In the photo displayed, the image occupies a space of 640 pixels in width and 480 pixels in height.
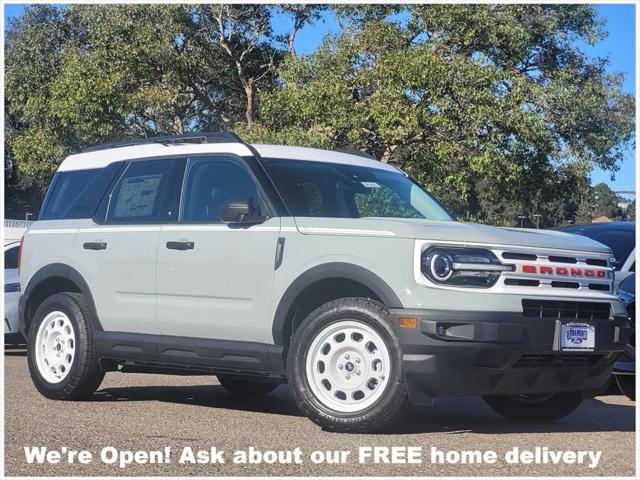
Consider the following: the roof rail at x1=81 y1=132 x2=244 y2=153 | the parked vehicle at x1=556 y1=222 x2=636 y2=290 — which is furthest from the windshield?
the parked vehicle at x1=556 y1=222 x2=636 y2=290

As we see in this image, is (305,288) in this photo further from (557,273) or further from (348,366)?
(557,273)

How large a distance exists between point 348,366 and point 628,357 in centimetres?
340

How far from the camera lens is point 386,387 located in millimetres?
6355

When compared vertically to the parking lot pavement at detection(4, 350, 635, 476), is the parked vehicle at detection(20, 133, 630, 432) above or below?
above

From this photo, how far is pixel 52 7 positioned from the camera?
3241 centimetres

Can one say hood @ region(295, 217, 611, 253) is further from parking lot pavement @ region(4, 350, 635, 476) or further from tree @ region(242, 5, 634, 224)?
tree @ region(242, 5, 634, 224)

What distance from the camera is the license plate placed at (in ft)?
21.4

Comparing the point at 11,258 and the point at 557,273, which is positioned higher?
the point at 557,273

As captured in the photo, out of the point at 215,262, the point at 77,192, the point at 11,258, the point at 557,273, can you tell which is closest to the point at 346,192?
the point at 215,262

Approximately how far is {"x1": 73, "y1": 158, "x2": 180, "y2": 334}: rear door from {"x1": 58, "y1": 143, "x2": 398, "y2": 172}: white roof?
111mm

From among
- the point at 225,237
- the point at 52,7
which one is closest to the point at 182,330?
the point at 225,237

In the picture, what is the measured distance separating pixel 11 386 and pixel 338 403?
4.08 metres

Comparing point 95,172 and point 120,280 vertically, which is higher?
point 95,172

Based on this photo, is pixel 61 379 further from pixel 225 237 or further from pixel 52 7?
pixel 52 7
